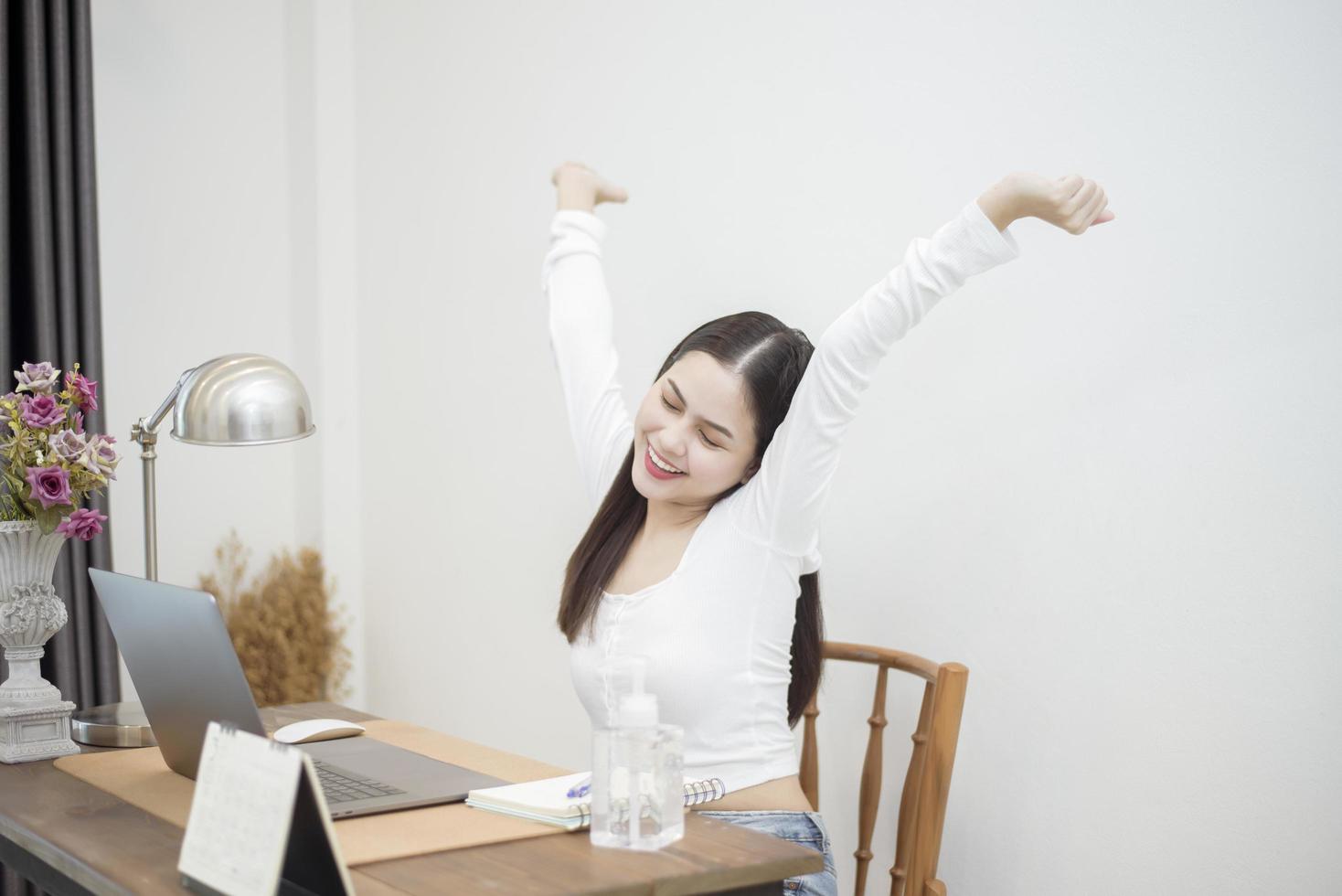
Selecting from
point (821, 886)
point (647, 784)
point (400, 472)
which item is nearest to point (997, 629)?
point (821, 886)

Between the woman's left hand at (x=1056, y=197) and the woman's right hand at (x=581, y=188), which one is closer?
the woman's left hand at (x=1056, y=197)

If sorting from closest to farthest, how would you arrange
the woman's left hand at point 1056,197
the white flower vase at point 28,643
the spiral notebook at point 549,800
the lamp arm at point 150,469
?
the spiral notebook at point 549,800 < the woman's left hand at point 1056,197 < the white flower vase at point 28,643 < the lamp arm at point 150,469

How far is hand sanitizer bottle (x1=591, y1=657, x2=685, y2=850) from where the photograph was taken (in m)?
1.10

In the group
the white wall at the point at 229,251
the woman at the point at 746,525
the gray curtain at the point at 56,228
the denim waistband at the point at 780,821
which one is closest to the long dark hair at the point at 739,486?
the woman at the point at 746,525

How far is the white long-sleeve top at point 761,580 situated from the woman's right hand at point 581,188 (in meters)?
0.50

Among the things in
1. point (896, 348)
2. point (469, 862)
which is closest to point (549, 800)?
point (469, 862)

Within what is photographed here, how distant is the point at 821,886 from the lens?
57.3 inches

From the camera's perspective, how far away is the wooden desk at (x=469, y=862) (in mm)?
1046

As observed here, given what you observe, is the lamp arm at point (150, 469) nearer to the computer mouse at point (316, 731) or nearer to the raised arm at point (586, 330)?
the computer mouse at point (316, 731)

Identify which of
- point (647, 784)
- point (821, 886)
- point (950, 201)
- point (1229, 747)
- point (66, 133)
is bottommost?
point (821, 886)

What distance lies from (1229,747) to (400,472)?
78.4 inches

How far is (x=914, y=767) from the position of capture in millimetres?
1791

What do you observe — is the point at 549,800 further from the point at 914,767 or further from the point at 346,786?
the point at 914,767

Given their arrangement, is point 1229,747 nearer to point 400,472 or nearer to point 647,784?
point 647,784
